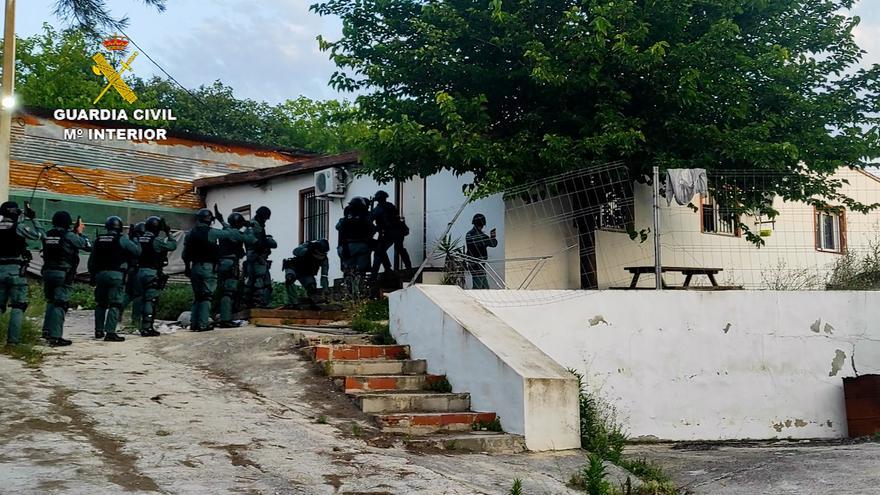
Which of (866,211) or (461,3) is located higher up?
(461,3)

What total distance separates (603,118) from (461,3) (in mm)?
2764

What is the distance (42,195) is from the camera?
21.3m

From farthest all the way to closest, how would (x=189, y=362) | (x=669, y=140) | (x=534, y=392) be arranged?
1. (x=669, y=140)
2. (x=189, y=362)
3. (x=534, y=392)

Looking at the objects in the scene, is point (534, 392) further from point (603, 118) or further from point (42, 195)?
point (42, 195)

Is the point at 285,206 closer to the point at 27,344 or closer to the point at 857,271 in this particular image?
the point at 27,344

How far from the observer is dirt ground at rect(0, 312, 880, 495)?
6.68 m

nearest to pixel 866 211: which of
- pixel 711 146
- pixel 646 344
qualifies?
pixel 711 146

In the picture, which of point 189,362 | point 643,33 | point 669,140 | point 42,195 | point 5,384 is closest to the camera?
point 5,384

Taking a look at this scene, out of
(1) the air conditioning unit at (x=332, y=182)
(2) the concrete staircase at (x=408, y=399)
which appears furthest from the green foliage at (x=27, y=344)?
(1) the air conditioning unit at (x=332, y=182)

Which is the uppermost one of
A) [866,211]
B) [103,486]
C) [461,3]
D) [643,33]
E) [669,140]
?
[461,3]

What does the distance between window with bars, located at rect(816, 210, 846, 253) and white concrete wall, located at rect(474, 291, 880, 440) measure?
19.8 feet

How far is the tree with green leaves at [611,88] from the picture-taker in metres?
12.7

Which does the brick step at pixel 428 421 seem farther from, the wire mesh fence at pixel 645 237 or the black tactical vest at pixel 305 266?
the black tactical vest at pixel 305 266

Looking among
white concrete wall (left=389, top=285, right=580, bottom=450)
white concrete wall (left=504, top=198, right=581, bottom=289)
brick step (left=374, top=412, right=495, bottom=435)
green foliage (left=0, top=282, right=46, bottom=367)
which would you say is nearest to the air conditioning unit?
white concrete wall (left=504, top=198, right=581, bottom=289)
